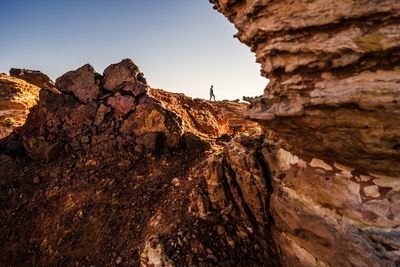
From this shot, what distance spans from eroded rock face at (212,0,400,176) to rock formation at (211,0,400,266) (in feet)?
0.05

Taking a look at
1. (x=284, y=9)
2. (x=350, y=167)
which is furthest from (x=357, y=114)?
(x=284, y=9)

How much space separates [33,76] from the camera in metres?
22.8

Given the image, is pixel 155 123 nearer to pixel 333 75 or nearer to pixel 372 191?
pixel 333 75

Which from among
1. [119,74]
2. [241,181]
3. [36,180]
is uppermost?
[119,74]

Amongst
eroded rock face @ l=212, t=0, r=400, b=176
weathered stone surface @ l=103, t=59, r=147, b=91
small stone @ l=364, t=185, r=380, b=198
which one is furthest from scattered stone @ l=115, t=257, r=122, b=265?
weathered stone surface @ l=103, t=59, r=147, b=91

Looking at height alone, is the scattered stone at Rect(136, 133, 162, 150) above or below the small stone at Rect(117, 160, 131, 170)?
above

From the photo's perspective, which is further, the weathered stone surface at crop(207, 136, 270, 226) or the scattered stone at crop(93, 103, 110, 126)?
the scattered stone at crop(93, 103, 110, 126)

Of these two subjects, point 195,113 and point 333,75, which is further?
point 195,113

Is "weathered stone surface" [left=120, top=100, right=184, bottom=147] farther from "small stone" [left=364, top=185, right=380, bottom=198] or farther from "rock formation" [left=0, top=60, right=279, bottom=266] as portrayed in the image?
"small stone" [left=364, top=185, right=380, bottom=198]

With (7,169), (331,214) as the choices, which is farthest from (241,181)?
(7,169)

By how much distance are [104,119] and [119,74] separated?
2018 mm

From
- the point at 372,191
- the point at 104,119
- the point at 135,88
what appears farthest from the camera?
the point at 135,88

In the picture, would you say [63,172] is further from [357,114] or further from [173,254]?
[357,114]

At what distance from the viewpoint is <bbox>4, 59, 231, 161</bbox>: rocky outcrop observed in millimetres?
10867
